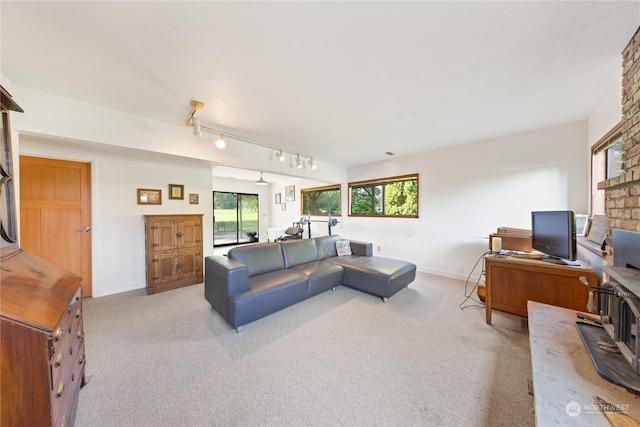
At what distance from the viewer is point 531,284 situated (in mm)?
2133

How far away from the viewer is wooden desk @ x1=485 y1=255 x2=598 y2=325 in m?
1.92

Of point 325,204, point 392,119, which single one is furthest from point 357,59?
point 325,204

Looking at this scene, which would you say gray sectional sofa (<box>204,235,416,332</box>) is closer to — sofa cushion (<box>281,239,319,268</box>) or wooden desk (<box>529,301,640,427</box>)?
sofa cushion (<box>281,239,319,268</box>)

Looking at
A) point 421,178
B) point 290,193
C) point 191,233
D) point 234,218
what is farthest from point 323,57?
point 234,218

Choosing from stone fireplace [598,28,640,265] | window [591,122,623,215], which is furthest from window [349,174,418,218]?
stone fireplace [598,28,640,265]

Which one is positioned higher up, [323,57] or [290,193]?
[323,57]

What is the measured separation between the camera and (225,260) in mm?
2586

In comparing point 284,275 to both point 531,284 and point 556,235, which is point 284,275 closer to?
point 531,284

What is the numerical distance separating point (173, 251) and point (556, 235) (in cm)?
488

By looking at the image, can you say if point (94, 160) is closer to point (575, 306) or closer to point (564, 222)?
point (564, 222)

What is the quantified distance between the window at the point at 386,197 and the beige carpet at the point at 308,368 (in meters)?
2.43

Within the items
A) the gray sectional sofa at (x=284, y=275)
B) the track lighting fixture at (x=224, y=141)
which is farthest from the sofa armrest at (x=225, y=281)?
the track lighting fixture at (x=224, y=141)

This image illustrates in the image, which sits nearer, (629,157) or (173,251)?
(629,157)

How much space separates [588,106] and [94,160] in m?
6.31
